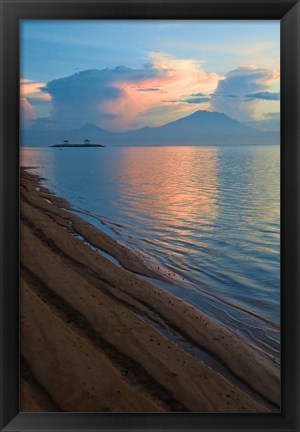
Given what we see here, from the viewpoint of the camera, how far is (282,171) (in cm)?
Result: 139

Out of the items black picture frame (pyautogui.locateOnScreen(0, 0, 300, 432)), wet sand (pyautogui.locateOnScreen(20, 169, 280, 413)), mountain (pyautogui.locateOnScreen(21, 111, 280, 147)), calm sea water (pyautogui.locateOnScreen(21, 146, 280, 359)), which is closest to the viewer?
black picture frame (pyautogui.locateOnScreen(0, 0, 300, 432))

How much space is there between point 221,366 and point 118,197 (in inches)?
178

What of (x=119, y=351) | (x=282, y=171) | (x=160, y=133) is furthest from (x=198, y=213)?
(x=282, y=171)

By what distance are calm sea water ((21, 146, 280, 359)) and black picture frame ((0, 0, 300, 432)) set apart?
5.3 inches

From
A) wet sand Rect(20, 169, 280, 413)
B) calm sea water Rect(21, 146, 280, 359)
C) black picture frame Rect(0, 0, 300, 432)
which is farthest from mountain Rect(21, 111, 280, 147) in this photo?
black picture frame Rect(0, 0, 300, 432)

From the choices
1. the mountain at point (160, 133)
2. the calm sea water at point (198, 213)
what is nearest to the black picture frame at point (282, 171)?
the calm sea water at point (198, 213)

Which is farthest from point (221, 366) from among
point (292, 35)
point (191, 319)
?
point (292, 35)

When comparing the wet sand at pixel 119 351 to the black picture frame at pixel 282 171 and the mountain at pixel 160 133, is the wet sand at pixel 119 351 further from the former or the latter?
the mountain at pixel 160 133

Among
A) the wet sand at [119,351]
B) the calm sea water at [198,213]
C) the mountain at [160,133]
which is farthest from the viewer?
the mountain at [160,133]

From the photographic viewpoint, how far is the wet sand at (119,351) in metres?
1.72

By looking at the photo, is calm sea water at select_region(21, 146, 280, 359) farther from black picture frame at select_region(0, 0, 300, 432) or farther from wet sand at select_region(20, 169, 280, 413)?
wet sand at select_region(20, 169, 280, 413)

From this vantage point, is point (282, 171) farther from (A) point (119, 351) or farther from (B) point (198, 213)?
(B) point (198, 213)

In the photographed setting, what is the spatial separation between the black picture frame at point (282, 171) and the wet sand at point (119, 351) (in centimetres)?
21

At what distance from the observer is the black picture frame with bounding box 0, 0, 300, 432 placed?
139cm
